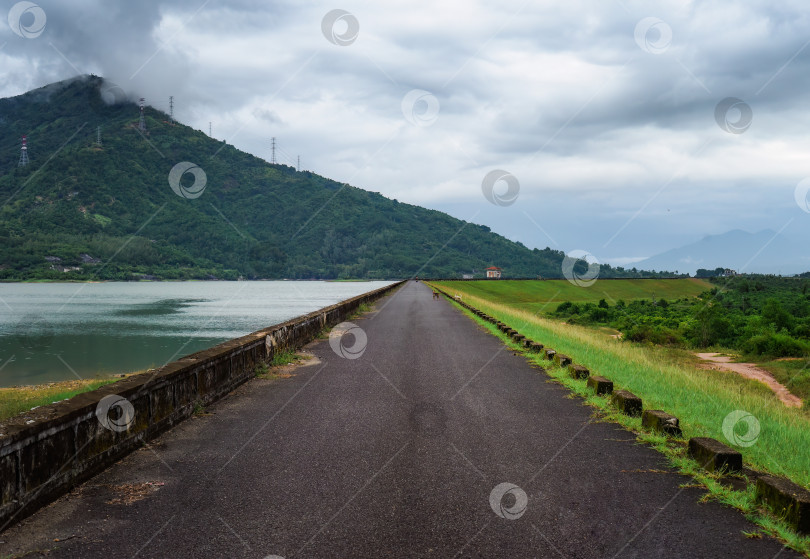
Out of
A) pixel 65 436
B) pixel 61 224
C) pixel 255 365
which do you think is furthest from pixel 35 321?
pixel 61 224

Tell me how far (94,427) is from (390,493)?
2.94 metres

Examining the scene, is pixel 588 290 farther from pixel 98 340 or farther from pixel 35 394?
pixel 35 394

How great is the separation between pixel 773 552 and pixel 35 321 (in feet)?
207

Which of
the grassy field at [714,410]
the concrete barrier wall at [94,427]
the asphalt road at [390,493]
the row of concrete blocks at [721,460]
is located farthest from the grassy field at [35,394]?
the grassy field at [714,410]

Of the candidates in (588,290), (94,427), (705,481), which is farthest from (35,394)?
(588,290)

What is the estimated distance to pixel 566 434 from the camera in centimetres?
700

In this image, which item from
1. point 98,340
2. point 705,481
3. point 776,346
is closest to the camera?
point 705,481

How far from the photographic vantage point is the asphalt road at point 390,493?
3.99 meters

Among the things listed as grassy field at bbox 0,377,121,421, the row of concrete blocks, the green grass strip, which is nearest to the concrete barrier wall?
the green grass strip

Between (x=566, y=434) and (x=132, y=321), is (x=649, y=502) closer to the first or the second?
(x=566, y=434)

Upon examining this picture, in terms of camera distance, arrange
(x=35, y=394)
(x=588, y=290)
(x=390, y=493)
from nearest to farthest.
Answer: (x=390, y=493), (x=35, y=394), (x=588, y=290)

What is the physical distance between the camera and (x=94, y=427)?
559cm

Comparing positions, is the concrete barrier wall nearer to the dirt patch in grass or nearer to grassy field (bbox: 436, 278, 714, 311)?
the dirt patch in grass

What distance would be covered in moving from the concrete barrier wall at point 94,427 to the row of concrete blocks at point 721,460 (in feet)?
18.8
